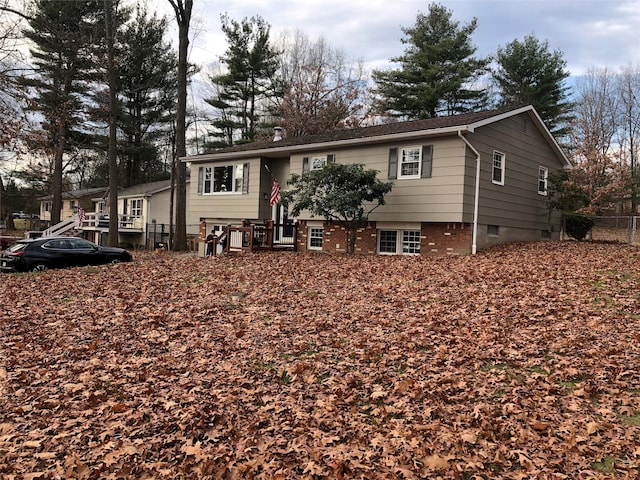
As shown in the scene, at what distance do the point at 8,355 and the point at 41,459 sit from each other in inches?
134

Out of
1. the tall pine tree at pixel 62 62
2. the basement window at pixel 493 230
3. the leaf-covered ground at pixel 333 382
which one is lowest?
the leaf-covered ground at pixel 333 382

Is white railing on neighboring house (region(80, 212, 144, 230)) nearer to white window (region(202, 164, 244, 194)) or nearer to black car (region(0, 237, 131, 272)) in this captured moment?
white window (region(202, 164, 244, 194))

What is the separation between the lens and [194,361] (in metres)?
6.18

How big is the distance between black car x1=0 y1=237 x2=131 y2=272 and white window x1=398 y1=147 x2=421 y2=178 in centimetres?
1123

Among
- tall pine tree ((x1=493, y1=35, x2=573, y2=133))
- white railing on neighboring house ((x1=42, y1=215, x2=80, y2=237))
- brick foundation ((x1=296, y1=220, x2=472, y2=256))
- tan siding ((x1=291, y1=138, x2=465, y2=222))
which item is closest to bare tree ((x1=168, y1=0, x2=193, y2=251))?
brick foundation ((x1=296, y1=220, x2=472, y2=256))

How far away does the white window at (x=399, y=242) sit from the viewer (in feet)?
54.9

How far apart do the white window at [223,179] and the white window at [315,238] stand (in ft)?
14.4

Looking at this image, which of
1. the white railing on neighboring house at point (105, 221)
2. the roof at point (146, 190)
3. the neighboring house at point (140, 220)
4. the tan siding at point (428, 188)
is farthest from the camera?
the roof at point (146, 190)

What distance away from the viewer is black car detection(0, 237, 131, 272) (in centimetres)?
1585

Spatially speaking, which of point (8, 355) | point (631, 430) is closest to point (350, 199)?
point (8, 355)

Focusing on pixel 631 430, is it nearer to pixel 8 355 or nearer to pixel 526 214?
pixel 8 355

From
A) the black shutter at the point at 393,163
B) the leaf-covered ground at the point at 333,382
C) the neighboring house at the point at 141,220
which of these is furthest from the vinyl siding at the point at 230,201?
the leaf-covered ground at the point at 333,382

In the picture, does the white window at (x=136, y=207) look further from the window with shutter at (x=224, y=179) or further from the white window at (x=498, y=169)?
the white window at (x=498, y=169)

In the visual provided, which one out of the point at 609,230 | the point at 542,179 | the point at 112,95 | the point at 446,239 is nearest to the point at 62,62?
the point at 112,95
